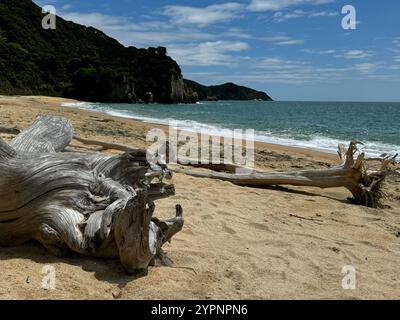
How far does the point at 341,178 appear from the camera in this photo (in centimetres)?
702

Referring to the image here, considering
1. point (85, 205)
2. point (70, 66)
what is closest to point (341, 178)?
point (85, 205)

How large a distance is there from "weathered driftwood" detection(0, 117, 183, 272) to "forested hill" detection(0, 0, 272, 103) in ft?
186

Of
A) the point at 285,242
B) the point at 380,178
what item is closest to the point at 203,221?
the point at 285,242

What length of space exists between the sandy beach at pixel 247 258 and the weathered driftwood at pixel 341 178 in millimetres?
463

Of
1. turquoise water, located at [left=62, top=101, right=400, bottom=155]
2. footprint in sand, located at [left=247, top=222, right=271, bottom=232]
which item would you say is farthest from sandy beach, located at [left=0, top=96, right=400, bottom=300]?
turquoise water, located at [left=62, top=101, right=400, bottom=155]

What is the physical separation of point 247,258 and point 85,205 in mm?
1488

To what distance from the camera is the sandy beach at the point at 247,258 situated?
3002 millimetres

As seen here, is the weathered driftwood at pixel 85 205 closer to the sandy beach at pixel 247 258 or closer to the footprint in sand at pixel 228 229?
the sandy beach at pixel 247 258

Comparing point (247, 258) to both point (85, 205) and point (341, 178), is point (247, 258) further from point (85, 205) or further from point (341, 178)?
point (341, 178)

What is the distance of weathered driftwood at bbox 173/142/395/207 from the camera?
6.67m

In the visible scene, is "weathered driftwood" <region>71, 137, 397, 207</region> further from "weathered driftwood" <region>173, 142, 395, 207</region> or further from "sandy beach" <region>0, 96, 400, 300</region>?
"sandy beach" <region>0, 96, 400, 300</region>
